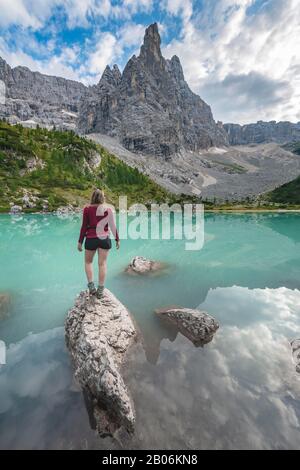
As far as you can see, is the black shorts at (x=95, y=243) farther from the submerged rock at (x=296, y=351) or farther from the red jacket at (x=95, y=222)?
the submerged rock at (x=296, y=351)

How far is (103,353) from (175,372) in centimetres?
244

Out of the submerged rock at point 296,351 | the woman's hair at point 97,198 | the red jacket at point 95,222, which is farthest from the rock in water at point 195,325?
the woman's hair at point 97,198

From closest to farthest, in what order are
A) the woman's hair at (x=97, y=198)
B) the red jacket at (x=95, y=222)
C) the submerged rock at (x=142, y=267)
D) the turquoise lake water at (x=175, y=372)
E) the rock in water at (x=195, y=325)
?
the turquoise lake water at (x=175, y=372) → the red jacket at (x=95, y=222) → the woman's hair at (x=97, y=198) → the rock in water at (x=195, y=325) → the submerged rock at (x=142, y=267)

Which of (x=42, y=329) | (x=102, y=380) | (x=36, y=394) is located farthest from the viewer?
(x=42, y=329)

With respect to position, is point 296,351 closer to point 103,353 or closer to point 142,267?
point 103,353

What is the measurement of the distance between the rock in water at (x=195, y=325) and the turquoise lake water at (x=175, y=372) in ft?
1.11

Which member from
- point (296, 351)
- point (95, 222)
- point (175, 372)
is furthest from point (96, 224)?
point (296, 351)

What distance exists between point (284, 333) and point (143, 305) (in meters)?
6.81

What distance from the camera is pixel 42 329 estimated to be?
11.5 m

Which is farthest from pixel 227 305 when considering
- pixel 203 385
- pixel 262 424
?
pixel 262 424

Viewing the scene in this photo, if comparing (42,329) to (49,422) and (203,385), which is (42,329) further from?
(203,385)

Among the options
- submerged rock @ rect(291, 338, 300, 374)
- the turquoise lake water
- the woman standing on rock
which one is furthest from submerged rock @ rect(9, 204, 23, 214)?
submerged rock @ rect(291, 338, 300, 374)

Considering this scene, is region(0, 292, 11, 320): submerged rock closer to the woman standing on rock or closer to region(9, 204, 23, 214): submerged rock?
the woman standing on rock

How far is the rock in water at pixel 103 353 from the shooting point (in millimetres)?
6461
